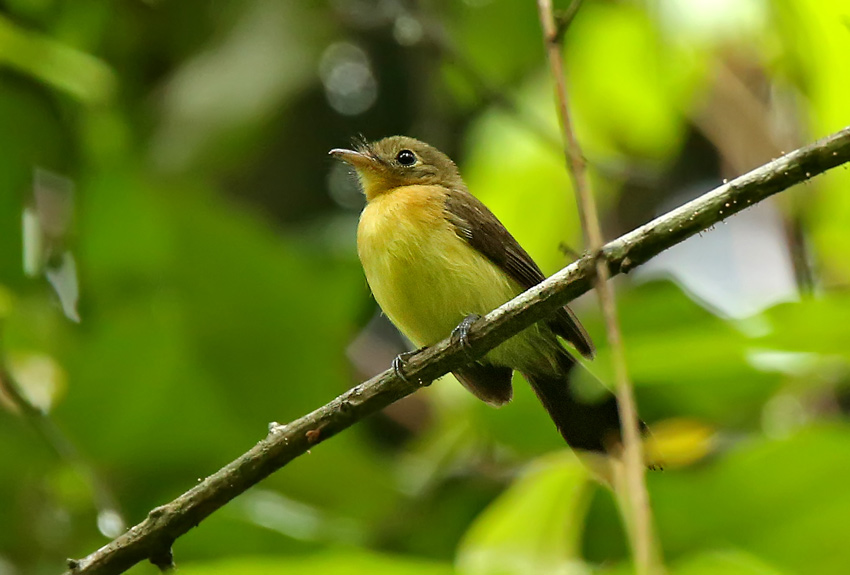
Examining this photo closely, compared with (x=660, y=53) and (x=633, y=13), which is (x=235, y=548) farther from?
(x=633, y=13)

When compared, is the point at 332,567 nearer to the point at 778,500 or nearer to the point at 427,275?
the point at 427,275

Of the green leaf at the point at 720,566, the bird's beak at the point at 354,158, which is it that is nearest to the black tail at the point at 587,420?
the green leaf at the point at 720,566

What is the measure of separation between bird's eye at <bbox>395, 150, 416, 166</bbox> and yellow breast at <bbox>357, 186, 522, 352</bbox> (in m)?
0.76

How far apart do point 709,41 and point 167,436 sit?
309 cm

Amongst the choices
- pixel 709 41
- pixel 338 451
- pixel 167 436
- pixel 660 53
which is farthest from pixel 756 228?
pixel 167 436

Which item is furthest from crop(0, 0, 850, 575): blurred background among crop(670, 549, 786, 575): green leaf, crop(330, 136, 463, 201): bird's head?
crop(330, 136, 463, 201): bird's head

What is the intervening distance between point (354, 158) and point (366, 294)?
1118mm

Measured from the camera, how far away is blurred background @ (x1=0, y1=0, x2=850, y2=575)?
339 centimetres

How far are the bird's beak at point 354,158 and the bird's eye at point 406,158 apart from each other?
13 cm

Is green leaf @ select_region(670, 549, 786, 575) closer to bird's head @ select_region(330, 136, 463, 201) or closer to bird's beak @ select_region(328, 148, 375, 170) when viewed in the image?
bird's head @ select_region(330, 136, 463, 201)

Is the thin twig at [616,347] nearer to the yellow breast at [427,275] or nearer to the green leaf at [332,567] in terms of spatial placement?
the green leaf at [332,567]

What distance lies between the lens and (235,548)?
403 cm

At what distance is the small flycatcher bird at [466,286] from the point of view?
3.84m

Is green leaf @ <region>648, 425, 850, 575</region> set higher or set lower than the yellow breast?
lower
